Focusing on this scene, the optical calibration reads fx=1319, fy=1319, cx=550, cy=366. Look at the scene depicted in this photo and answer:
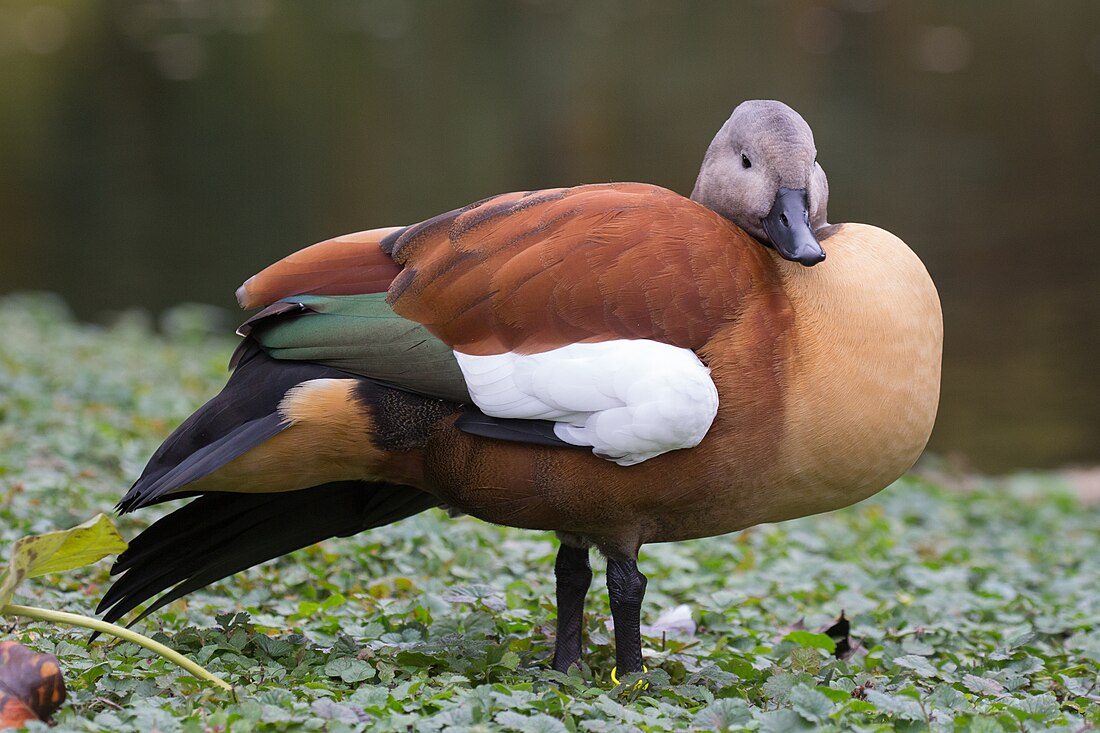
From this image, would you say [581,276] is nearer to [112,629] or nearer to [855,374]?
[855,374]

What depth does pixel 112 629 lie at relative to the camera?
3.00 meters

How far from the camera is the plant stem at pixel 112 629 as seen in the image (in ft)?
9.74

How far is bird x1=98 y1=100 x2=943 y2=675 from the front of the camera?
3180 millimetres

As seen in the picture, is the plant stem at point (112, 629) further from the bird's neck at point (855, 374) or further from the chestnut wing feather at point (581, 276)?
the bird's neck at point (855, 374)

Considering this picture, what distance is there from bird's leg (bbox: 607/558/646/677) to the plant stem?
99 cm

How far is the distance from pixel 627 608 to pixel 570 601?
0.88ft

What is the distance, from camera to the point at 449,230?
3434 millimetres

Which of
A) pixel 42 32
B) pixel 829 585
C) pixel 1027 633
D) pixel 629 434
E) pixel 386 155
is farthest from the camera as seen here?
pixel 42 32

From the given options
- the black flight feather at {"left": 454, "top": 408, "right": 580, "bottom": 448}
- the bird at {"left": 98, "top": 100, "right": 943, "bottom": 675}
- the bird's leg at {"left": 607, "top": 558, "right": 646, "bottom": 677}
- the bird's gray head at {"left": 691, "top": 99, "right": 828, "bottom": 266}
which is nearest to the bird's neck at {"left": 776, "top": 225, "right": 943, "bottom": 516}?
the bird at {"left": 98, "top": 100, "right": 943, "bottom": 675}

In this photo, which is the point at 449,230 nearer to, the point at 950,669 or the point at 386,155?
the point at 950,669

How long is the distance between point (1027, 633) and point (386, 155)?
14.2 meters

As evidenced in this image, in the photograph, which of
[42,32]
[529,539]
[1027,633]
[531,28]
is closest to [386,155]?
[531,28]

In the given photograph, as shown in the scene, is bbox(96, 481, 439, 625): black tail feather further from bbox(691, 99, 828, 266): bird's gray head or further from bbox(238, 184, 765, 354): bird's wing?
bbox(691, 99, 828, 266): bird's gray head

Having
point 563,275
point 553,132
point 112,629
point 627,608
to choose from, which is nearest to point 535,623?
point 627,608
